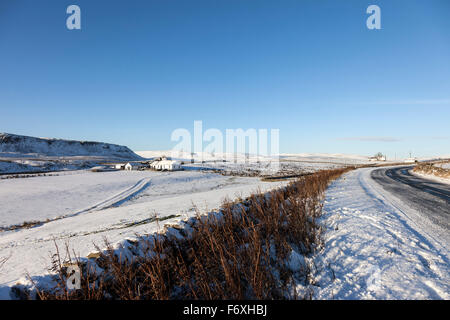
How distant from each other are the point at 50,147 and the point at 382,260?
12500 cm

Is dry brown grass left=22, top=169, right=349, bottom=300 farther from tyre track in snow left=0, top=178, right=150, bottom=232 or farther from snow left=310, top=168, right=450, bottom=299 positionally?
tyre track in snow left=0, top=178, right=150, bottom=232

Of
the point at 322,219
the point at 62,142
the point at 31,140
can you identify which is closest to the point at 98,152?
the point at 62,142

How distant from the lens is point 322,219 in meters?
5.92

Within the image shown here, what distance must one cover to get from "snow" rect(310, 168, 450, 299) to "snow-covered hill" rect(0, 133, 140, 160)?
10140 cm

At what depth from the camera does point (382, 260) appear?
339 centimetres

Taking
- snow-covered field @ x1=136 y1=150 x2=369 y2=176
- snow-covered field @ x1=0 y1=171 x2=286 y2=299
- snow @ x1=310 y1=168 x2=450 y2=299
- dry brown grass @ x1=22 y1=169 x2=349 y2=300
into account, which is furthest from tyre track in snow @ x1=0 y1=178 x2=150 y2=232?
snow-covered field @ x1=136 y1=150 x2=369 y2=176

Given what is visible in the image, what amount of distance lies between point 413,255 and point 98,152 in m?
128

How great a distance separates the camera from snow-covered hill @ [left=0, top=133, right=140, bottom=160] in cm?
8256

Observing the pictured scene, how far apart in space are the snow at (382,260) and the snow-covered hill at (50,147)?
101400 mm

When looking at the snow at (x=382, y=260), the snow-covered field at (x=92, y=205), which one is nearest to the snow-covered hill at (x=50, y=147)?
the snow-covered field at (x=92, y=205)

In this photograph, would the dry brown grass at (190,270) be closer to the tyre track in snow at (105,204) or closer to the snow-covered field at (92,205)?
the snow-covered field at (92,205)

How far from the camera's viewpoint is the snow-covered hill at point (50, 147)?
3250 inches

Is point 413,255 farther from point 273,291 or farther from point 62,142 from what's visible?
point 62,142
